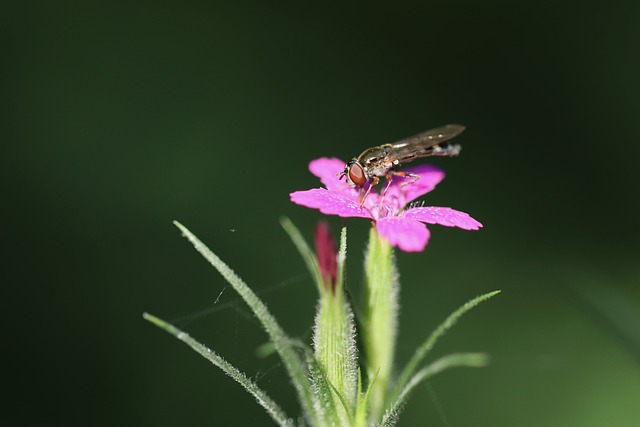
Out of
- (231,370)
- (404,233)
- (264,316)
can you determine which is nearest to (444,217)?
(404,233)

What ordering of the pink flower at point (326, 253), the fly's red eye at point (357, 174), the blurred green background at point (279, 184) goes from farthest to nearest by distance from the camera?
1. the blurred green background at point (279, 184)
2. the fly's red eye at point (357, 174)
3. the pink flower at point (326, 253)

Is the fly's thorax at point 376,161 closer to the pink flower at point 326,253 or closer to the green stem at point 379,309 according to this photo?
the green stem at point 379,309

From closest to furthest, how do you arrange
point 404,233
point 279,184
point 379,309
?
point 404,233
point 379,309
point 279,184

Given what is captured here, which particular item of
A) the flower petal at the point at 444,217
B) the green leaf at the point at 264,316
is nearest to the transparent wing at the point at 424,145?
the flower petal at the point at 444,217

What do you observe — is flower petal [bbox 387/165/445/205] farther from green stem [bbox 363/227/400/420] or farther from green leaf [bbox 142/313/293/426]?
green leaf [bbox 142/313/293/426]

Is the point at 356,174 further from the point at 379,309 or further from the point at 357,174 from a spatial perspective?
the point at 379,309

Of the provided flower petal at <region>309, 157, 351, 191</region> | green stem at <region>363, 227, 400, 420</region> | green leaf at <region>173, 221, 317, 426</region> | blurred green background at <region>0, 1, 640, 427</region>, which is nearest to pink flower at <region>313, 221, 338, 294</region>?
green leaf at <region>173, 221, 317, 426</region>

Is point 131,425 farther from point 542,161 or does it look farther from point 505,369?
point 542,161
